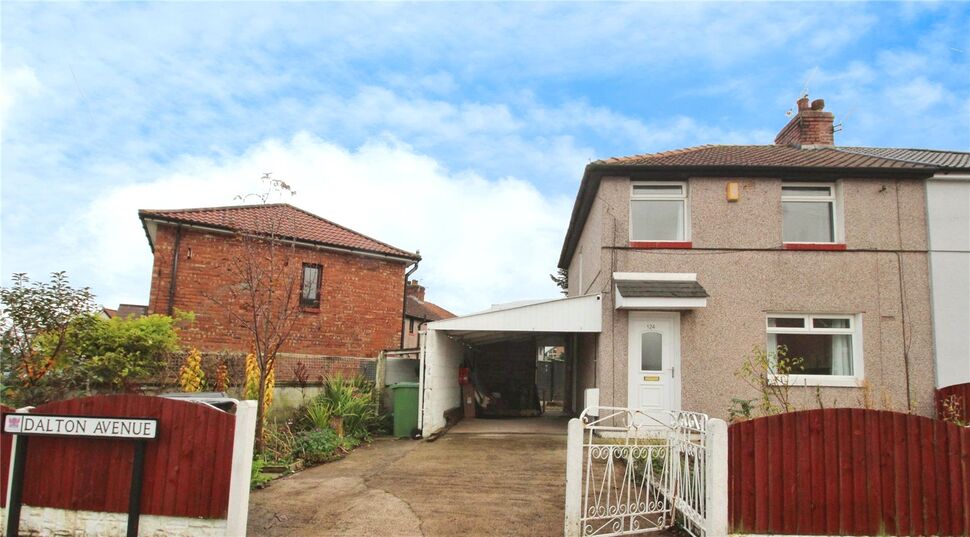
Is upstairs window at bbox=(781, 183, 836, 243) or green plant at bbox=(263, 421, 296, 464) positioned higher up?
upstairs window at bbox=(781, 183, 836, 243)

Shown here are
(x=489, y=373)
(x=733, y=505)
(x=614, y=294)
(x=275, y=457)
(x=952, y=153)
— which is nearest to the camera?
(x=733, y=505)

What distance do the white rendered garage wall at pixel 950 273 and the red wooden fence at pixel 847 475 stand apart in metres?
6.62

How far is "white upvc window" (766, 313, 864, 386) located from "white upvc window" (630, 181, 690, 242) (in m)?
2.29

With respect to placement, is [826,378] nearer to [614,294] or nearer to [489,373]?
[614,294]

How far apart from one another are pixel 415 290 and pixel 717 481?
34.1 meters

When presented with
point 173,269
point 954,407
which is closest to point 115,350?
point 173,269

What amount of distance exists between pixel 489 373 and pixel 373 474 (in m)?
11.4

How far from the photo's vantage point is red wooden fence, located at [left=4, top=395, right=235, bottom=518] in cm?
537

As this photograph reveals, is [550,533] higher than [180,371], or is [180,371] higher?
[180,371]

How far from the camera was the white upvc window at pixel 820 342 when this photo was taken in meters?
10.9

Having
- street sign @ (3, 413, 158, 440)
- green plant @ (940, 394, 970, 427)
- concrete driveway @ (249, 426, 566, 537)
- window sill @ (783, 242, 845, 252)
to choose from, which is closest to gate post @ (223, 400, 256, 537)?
concrete driveway @ (249, 426, 566, 537)

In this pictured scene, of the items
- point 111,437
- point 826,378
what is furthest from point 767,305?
point 111,437

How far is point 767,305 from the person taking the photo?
11031mm

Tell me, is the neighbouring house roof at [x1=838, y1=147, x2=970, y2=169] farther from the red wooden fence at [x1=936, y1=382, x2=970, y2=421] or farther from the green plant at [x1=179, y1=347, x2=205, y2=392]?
the green plant at [x1=179, y1=347, x2=205, y2=392]
